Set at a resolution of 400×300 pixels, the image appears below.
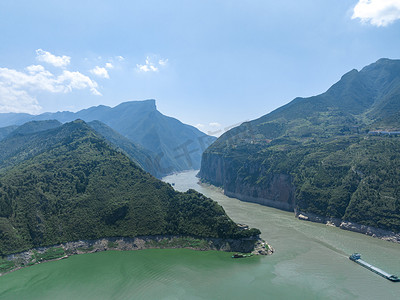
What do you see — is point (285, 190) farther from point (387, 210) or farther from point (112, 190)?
point (112, 190)

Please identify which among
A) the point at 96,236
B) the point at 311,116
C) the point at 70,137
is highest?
the point at 311,116

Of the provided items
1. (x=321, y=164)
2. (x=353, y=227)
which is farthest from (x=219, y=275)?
(x=321, y=164)

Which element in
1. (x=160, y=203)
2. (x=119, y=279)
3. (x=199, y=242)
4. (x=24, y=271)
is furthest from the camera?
(x=160, y=203)

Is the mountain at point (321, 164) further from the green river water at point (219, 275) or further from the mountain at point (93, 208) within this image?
the mountain at point (93, 208)

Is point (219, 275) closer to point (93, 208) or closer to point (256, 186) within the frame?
point (93, 208)

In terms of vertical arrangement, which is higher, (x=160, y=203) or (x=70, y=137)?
(x=70, y=137)

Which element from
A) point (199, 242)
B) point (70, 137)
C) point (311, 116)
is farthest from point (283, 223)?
point (311, 116)
